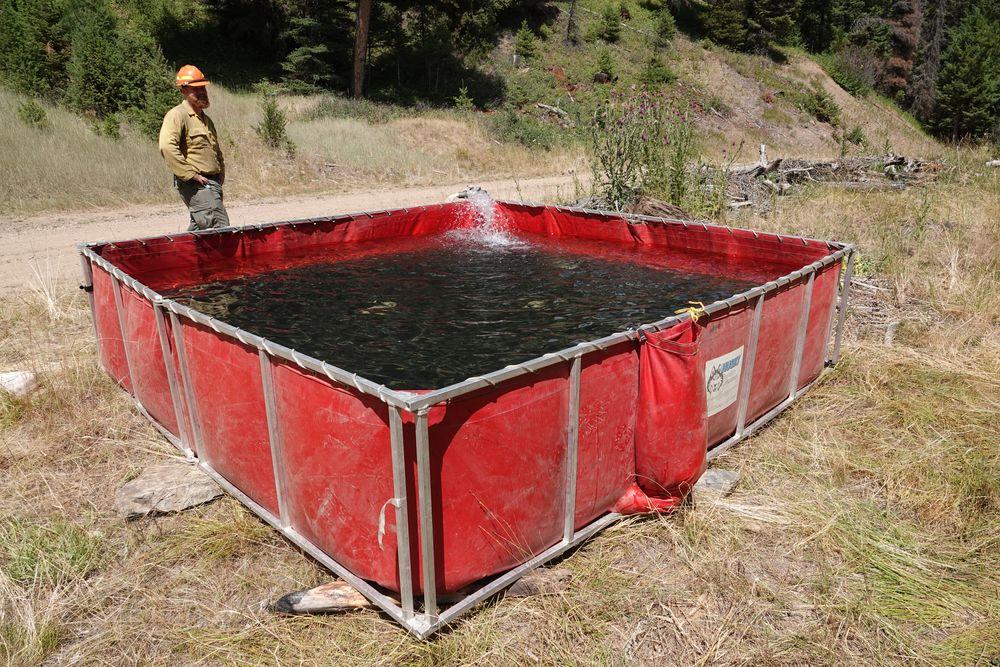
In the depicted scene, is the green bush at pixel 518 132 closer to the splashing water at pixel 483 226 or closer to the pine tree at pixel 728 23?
the splashing water at pixel 483 226

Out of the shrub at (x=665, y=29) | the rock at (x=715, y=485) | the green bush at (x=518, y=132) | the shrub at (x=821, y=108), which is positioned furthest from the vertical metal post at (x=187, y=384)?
the shrub at (x=665, y=29)

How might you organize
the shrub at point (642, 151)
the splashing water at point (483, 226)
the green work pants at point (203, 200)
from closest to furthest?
the green work pants at point (203, 200)
the splashing water at point (483, 226)
the shrub at point (642, 151)

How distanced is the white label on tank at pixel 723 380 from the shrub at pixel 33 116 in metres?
13.4

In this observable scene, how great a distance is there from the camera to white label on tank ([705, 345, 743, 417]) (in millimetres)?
3256

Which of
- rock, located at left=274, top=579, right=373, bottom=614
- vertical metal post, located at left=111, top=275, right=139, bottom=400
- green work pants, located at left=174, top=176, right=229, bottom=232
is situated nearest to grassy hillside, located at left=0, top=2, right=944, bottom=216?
green work pants, located at left=174, top=176, right=229, bottom=232

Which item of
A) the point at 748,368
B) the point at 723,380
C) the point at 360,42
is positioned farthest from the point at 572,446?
the point at 360,42

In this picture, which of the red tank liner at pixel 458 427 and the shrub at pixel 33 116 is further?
the shrub at pixel 33 116

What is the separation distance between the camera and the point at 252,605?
2.55 meters

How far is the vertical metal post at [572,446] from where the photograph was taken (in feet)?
8.38

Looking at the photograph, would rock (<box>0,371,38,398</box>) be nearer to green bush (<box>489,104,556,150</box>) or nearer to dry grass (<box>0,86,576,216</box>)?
dry grass (<box>0,86,576,216</box>)

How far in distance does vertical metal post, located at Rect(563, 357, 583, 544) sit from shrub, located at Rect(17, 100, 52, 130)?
13.4m

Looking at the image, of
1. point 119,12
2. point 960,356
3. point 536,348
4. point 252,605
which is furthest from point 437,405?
point 119,12

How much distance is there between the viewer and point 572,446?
2.62 meters

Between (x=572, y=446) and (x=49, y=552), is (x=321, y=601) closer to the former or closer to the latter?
(x=572, y=446)
